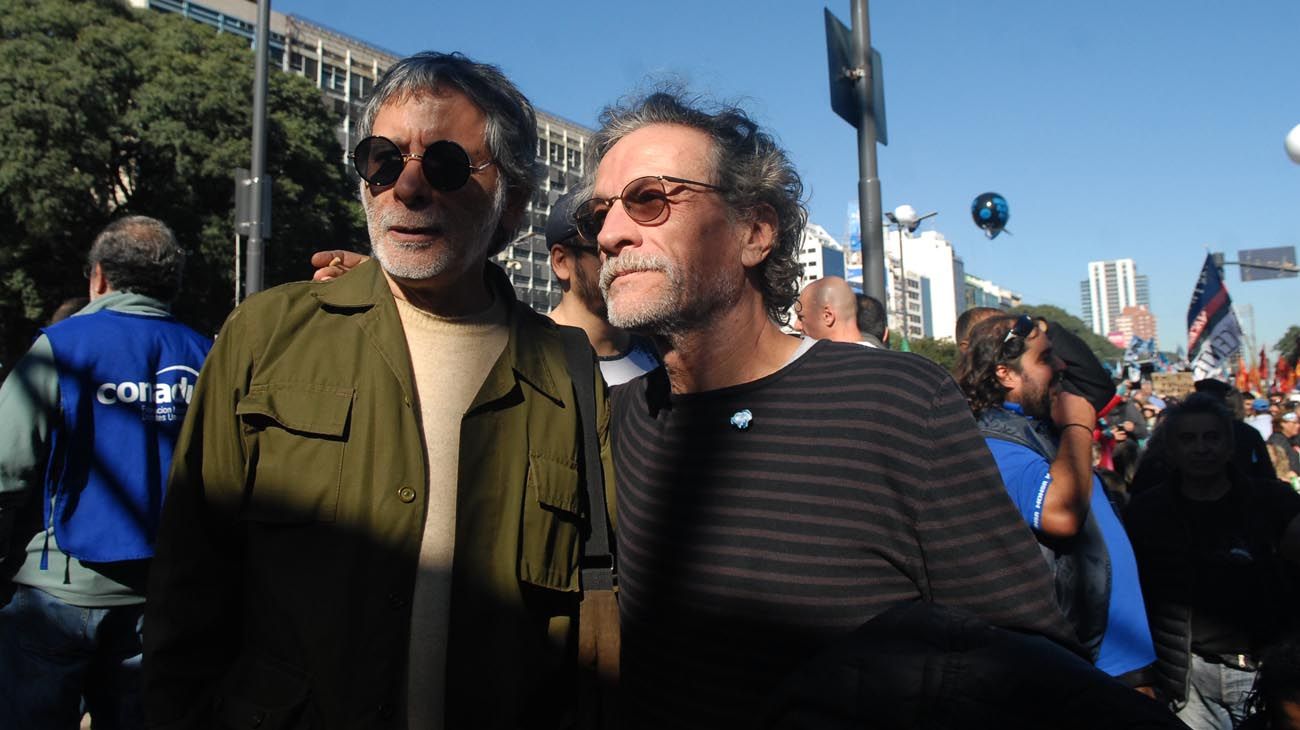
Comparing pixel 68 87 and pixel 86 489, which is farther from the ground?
pixel 68 87

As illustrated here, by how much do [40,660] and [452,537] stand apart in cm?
→ 219

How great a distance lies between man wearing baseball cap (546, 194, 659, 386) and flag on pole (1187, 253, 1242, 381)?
35.1ft

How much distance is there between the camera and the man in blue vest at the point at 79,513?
320cm

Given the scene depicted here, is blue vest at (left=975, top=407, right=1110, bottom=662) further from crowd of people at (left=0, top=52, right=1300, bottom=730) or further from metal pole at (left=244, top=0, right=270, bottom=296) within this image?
metal pole at (left=244, top=0, right=270, bottom=296)

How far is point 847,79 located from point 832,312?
180 cm

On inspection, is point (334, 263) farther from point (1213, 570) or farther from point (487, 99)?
point (1213, 570)

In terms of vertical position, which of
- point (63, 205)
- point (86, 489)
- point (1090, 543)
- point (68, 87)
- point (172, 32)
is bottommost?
point (1090, 543)

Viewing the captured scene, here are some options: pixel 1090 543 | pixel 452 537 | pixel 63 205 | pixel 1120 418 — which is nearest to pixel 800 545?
pixel 452 537

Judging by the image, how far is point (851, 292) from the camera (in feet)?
16.5

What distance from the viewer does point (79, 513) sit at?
330 cm

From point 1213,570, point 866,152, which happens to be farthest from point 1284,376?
point 1213,570

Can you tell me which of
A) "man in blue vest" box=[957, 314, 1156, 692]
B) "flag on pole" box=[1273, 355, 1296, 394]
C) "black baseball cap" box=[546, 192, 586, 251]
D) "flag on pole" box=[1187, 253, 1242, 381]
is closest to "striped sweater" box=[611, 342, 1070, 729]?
"black baseball cap" box=[546, 192, 586, 251]

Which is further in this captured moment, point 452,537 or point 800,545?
point 452,537

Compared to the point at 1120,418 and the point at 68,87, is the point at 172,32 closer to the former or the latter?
the point at 68,87
